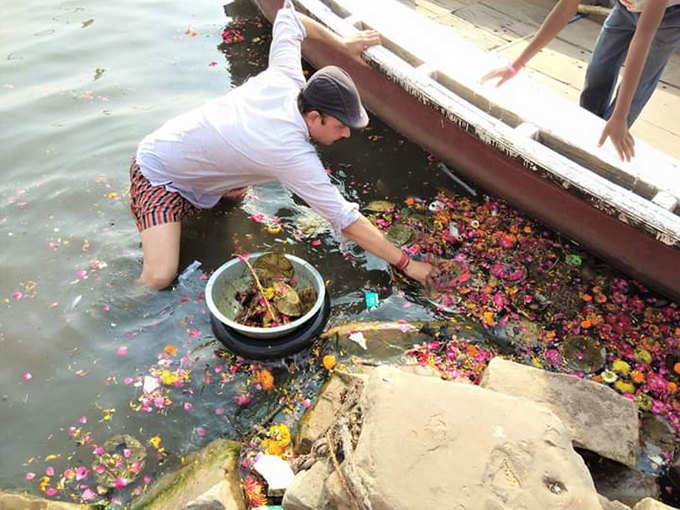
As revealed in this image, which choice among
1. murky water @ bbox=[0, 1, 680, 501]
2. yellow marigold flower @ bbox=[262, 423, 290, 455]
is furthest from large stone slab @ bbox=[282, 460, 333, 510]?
murky water @ bbox=[0, 1, 680, 501]

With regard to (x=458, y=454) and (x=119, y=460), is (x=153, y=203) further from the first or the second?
(x=458, y=454)

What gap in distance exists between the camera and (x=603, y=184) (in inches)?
128

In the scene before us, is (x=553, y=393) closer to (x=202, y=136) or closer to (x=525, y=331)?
(x=525, y=331)

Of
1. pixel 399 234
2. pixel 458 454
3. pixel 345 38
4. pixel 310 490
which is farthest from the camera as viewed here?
pixel 345 38

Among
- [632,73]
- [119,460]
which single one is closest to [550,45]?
[632,73]

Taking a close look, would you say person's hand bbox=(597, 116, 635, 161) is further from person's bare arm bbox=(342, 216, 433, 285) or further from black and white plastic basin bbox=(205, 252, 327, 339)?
black and white plastic basin bbox=(205, 252, 327, 339)

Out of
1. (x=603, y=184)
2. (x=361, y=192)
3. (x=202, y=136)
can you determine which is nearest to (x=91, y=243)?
(x=202, y=136)

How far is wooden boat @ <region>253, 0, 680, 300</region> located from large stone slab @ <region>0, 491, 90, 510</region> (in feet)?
10.5

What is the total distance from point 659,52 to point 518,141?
102 centimetres

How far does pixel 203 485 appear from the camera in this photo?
108 inches

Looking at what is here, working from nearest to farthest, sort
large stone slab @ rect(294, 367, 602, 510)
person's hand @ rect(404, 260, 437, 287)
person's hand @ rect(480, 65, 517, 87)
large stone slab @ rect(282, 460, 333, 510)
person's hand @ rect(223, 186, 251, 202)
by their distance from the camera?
large stone slab @ rect(294, 367, 602, 510) < large stone slab @ rect(282, 460, 333, 510) < person's hand @ rect(404, 260, 437, 287) < person's hand @ rect(480, 65, 517, 87) < person's hand @ rect(223, 186, 251, 202)

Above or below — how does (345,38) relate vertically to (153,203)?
above

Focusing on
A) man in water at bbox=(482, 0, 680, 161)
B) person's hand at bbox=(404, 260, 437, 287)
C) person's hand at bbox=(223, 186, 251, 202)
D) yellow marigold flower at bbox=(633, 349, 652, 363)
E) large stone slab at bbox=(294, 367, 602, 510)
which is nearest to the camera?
large stone slab at bbox=(294, 367, 602, 510)

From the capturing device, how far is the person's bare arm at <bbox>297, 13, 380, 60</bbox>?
13.6ft
